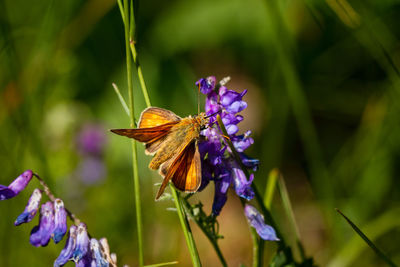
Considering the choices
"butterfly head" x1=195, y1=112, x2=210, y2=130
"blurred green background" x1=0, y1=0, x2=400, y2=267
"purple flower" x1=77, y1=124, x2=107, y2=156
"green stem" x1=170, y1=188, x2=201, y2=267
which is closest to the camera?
"green stem" x1=170, y1=188, x2=201, y2=267

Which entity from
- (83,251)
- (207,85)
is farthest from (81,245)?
(207,85)

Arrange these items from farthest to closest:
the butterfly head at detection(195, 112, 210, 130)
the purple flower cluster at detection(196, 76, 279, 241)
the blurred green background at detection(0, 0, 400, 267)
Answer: the blurred green background at detection(0, 0, 400, 267)
the butterfly head at detection(195, 112, 210, 130)
the purple flower cluster at detection(196, 76, 279, 241)

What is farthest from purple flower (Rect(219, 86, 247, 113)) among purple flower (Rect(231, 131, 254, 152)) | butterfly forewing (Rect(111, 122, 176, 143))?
butterfly forewing (Rect(111, 122, 176, 143))

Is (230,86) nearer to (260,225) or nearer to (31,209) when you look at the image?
(260,225)

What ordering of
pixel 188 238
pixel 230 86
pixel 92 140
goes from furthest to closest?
pixel 230 86, pixel 92 140, pixel 188 238

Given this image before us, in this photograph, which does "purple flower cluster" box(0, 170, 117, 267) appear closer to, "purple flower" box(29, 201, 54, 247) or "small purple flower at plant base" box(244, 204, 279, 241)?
"purple flower" box(29, 201, 54, 247)

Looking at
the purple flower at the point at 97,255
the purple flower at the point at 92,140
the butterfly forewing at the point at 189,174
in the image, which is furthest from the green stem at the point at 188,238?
the purple flower at the point at 92,140

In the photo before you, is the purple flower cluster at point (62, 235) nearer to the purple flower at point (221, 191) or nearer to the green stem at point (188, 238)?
the green stem at point (188, 238)
